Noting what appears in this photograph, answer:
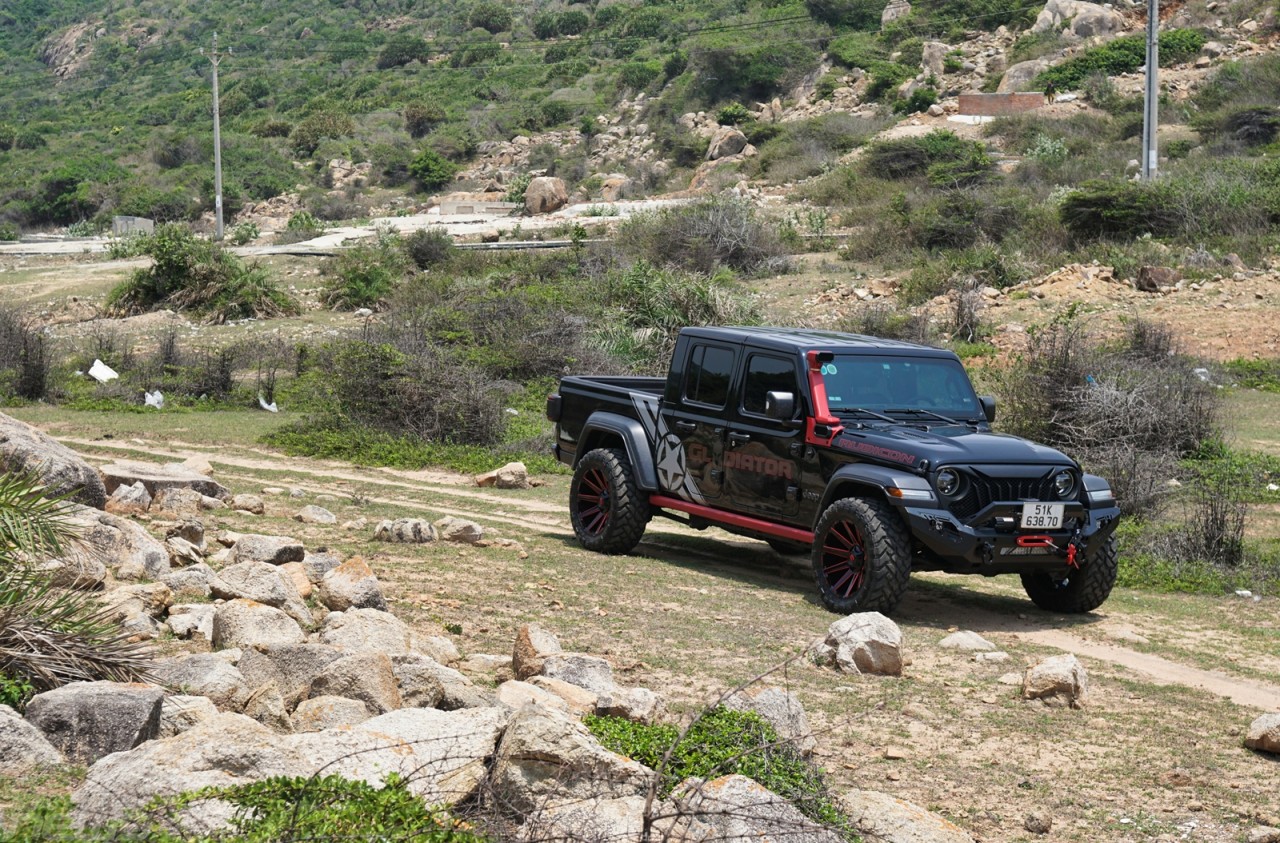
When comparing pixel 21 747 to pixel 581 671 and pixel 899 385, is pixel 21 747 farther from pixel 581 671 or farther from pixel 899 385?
pixel 899 385

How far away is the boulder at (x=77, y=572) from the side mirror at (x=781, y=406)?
15.3ft

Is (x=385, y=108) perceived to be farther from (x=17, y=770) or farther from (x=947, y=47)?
(x=17, y=770)

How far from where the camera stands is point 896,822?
4.96 metres

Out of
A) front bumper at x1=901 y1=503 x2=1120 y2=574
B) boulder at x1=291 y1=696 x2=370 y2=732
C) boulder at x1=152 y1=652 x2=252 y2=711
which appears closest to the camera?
boulder at x1=291 y1=696 x2=370 y2=732

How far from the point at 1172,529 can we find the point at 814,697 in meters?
6.51

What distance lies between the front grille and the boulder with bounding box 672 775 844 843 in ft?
16.7

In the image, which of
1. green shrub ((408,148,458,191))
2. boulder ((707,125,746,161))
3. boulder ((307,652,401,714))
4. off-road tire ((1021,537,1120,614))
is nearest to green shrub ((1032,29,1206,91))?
boulder ((707,125,746,161))

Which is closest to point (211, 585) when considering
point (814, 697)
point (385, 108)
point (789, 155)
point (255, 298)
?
point (814, 697)

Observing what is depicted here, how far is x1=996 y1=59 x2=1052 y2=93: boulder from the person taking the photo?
60.1 metres

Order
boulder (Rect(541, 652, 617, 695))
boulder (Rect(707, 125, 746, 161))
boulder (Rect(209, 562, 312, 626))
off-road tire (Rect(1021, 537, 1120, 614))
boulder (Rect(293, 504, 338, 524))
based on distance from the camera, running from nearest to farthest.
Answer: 1. boulder (Rect(541, 652, 617, 695))
2. boulder (Rect(209, 562, 312, 626))
3. off-road tire (Rect(1021, 537, 1120, 614))
4. boulder (Rect(293, 504, 338, 524))
5. boulder (Rect(707, 125, 746, 161))

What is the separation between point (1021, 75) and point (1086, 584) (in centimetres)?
5466

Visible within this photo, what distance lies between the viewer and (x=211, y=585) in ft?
27.9

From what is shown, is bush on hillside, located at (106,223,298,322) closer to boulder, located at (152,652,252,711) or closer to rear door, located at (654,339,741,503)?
rear door, located at (654,339,741,503)

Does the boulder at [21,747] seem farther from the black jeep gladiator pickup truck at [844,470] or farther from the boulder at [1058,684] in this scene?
the black jeep gladiator pickup truck at [844,470]
